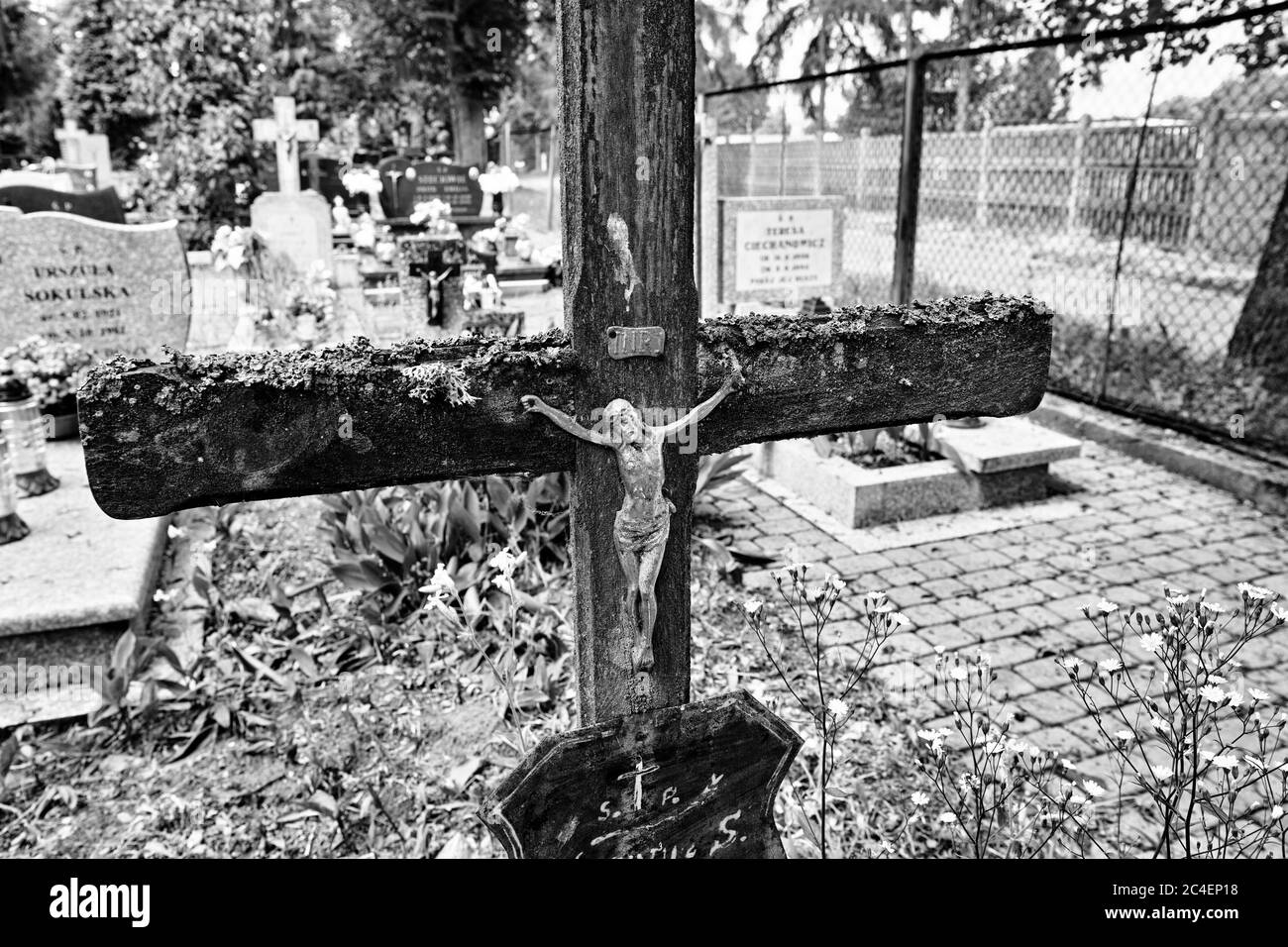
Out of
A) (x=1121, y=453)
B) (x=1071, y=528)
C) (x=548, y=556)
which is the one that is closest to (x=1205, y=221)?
(x=1121, y=453)

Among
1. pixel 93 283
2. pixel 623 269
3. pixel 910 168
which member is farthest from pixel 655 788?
pixel 93 283

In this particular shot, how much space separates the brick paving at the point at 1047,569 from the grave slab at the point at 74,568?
258cm

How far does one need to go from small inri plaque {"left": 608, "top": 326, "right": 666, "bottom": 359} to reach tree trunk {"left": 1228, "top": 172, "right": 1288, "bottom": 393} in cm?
650

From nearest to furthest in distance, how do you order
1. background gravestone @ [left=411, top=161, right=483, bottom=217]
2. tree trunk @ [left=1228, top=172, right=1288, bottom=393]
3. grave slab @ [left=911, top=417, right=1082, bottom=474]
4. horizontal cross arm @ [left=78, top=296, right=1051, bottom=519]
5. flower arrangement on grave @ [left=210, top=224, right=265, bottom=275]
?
horizontal cross arm @ [left=78, top=296, right=1051, bottom=519]
grave slab @ [left=911, top=417, right=1082, bottom=474]
tree trunk @ [left=1228, top=172, right=1288, bottom=393]
flower arrangement on grave @ [left=210, top=224, right=265, bottom=275]
background gravestone @ [left=411, top=161, right=483, bottom=217]

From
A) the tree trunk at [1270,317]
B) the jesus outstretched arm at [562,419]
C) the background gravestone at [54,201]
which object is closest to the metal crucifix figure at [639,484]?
the jesus outstretched arm at [562,419]

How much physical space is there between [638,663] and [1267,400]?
6294 millimetres

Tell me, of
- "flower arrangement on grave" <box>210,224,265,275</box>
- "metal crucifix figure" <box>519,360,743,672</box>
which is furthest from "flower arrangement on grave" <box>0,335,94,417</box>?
"metal crucifix figure" <box>519,360,743,672</box>

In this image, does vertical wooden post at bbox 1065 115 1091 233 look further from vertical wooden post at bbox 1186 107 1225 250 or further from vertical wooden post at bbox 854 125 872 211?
vertical wooden post at bbox 854 125 872 211

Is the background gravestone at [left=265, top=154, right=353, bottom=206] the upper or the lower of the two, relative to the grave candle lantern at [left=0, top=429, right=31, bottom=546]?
upper

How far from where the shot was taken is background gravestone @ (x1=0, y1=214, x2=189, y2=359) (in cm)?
594

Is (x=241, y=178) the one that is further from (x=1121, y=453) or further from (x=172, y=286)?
(x=1121, y=453)

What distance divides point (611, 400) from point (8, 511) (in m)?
3.78

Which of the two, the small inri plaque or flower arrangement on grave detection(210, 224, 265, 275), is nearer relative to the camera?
the small inri plaque

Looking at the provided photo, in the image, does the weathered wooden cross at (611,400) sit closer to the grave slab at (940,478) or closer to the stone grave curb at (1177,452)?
the grave slab at (940,478)
